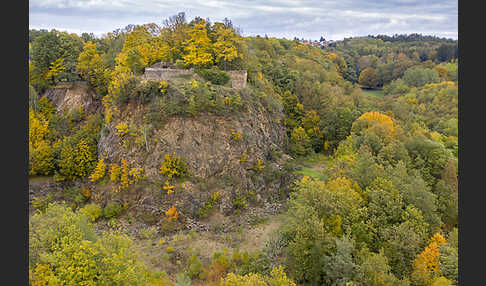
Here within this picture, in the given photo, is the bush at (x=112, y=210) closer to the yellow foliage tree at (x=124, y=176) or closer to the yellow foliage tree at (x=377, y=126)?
the yellow foliage tree at (x=124, y=176)

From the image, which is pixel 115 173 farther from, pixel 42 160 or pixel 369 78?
pixel 369 78

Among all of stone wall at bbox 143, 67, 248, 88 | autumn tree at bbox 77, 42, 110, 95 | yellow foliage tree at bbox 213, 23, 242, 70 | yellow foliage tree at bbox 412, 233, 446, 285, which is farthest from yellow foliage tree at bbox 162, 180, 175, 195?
yellow foliage tree at bbox 412, 233, 446, 285

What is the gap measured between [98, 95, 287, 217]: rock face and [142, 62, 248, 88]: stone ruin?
4.52 m

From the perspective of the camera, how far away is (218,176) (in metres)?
24.6

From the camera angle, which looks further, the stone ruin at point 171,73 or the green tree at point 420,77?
the green tree at point 420,77

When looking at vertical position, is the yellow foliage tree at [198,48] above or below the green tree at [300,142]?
above

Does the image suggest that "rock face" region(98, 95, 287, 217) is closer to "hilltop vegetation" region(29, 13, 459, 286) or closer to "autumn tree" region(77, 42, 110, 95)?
"hilltop vegetation" region(29, 13, 459, 286)

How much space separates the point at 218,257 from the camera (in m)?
18.5

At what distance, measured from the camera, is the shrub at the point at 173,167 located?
907 inches

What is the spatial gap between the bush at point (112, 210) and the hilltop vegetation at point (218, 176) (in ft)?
1.35

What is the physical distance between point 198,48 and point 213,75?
391cm

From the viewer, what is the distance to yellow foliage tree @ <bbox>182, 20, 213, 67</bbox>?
96.1 ft

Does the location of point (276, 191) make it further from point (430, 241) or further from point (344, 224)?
point (430, 241)

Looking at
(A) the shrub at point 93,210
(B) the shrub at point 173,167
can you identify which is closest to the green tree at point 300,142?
(B) the shrub at point 173,167
